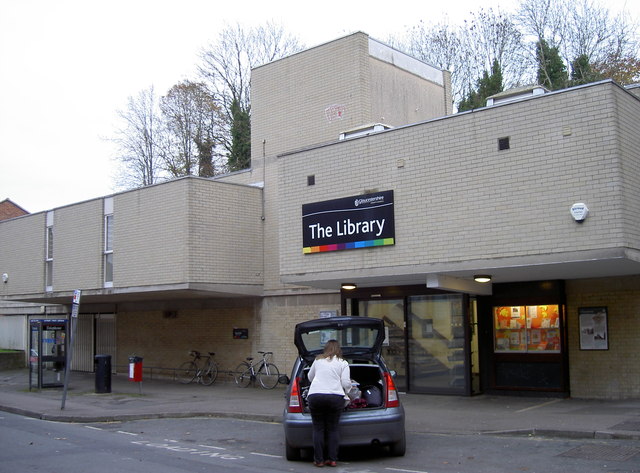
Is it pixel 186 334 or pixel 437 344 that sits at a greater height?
pixel 186 334

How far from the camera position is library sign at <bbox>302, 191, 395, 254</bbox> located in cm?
1475

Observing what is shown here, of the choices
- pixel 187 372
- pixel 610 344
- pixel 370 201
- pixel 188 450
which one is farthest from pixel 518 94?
pixel 187 372

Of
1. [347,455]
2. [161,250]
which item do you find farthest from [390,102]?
[347,455]

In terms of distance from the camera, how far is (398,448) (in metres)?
10.0

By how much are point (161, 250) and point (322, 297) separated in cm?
443

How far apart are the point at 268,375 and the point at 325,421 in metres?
10.4

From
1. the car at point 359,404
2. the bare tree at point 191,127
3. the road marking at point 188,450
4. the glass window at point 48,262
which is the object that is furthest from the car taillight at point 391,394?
the bare tree at point 191,127

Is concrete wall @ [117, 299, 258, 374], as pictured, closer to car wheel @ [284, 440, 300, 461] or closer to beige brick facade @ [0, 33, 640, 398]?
beige brick facade @ [0, 33, 640, 398]

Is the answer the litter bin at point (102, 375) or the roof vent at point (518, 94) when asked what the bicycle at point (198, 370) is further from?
the roof vent at point (518, 94)

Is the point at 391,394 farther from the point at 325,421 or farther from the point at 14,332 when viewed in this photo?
the point at 14,332

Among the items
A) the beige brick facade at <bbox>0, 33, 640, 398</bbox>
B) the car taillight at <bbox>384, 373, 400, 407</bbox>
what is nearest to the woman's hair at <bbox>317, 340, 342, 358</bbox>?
the car taillight at <bbox>384, 373, 400, 407</bbox>

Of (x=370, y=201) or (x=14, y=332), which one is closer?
(x=370, y=201)

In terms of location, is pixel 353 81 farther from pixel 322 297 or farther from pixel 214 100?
pixel 214 100

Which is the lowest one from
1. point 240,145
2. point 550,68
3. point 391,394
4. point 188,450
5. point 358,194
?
point 188,450
